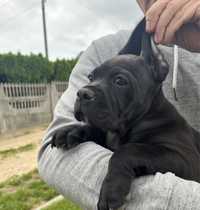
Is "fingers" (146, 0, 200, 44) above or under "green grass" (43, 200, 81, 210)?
above

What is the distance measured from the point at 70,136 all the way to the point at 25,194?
13.4ft

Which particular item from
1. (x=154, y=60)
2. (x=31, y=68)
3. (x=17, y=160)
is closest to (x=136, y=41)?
(x=154, y=60)

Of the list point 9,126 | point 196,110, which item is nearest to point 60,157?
point 196,110

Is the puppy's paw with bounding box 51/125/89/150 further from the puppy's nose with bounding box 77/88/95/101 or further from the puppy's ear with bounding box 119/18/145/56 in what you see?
the puppy's ear with bounding box 119/18/145/56

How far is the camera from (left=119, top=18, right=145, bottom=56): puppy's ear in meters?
1.56

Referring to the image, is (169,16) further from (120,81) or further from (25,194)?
(25,194)

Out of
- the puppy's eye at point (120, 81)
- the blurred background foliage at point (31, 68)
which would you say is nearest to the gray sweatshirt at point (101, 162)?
the puppy's eye at point (120, 81)

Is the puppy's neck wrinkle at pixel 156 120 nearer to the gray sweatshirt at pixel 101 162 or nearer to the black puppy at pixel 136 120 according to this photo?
the black puppy at pixel 136 120

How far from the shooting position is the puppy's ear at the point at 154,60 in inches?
62.1

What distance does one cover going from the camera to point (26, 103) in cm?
1433

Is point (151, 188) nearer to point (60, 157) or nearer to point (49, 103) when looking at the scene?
point (60, 157)

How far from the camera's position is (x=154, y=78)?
1599mm

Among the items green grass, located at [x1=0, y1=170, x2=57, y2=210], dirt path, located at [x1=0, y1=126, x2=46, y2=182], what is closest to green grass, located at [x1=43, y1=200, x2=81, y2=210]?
green grass, located at [x1=0, y1=170, x2=57, y2=210]

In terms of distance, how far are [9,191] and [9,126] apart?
7.45 meters
